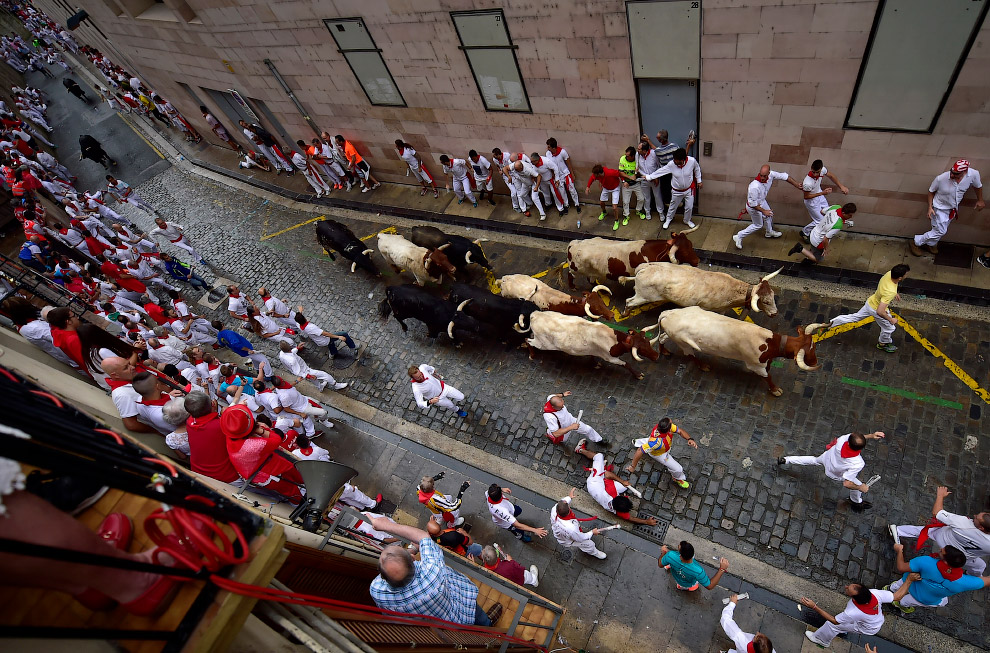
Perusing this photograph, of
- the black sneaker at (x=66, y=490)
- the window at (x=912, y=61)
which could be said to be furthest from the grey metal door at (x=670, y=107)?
the black sneaker at (x=66, y=490)

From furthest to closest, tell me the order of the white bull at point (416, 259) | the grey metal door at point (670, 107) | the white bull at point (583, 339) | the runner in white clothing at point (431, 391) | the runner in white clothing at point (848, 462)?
1. the white bull at point (416, 259)
2. the grey metal door at point (670, 107)
3. the runner in white clothing at point (431, 391)
4. the white bull at point (583, 339)
5. the runner in white clothing at point (848, 462)

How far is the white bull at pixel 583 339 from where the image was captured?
28.7 feet

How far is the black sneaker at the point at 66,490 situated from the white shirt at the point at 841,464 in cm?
773

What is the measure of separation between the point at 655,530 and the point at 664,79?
813 centimetres

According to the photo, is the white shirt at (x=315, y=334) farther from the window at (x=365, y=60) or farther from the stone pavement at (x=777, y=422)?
the window at (x=365, y=60)

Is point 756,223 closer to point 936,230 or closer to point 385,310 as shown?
point 936,230

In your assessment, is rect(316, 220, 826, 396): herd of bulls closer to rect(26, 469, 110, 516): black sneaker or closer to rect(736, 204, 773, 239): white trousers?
rect(736, 204, 773, 239): white trousers

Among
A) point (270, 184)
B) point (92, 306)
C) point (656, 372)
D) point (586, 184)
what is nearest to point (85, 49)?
point (270, 184)

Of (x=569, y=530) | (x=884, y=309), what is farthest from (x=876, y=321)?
(x=569, y=530)

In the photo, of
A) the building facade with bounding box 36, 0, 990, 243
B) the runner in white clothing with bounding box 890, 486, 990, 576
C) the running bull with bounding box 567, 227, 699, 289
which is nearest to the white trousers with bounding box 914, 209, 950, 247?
the building facade with bounding box 36, 0, 990, 243

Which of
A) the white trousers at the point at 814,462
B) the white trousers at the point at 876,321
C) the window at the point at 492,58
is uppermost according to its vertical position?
the window at the point at 492,58

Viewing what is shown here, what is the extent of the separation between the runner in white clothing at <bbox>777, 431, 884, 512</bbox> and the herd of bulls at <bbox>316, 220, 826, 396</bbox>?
4.85 ft

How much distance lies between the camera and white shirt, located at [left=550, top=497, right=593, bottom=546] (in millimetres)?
6879

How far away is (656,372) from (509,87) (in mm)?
7170
